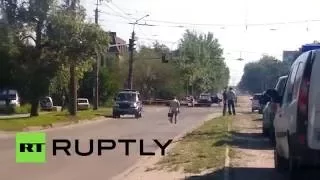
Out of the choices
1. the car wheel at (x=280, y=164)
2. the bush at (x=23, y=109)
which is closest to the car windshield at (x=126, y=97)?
the bush at (x=23, y=109)

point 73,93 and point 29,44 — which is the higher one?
point 29,44

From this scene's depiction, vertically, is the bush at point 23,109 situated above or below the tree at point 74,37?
below

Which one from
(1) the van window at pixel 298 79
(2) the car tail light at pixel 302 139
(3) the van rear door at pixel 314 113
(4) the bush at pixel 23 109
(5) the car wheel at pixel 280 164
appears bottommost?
(4) the bush at pixel 23 109

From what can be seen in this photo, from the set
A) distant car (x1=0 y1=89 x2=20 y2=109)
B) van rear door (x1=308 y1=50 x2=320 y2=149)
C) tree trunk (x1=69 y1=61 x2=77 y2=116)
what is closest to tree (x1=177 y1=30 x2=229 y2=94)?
distant car (x1=0 y1=89 x2=20 y2=109)

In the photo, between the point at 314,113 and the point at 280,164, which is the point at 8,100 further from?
the point at 314,113

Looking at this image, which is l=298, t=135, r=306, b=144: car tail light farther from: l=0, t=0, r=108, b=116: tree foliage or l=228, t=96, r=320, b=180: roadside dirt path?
l=0, t=0, r=108, b=116: tree foliage

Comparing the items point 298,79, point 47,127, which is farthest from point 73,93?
point 298,79

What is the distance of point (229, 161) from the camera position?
16359 mm

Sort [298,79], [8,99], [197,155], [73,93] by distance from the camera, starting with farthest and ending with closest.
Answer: [8,99], [73,93], [197,155], [298,79]

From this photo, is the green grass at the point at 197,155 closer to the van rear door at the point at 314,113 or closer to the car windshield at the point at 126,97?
the van rear door at the point at 314,113

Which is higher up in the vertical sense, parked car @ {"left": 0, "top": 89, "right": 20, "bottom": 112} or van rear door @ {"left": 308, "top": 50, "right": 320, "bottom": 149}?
van rear door @ {"left": 308, "top": 50, "right": 320, "bottom": 149}

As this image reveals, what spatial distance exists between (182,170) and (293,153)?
522cm

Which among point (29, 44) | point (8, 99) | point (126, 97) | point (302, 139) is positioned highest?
point (29, 44)

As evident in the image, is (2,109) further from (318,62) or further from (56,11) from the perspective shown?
(318,62)
